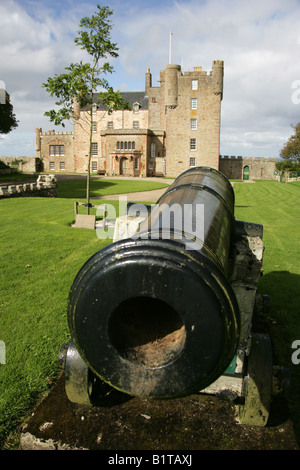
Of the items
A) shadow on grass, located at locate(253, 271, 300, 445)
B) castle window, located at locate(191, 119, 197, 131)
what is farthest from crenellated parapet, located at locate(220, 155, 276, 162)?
shadow on grass, located at locate(253, 271, 300, 445)

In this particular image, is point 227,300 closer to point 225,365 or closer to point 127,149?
point 225,365

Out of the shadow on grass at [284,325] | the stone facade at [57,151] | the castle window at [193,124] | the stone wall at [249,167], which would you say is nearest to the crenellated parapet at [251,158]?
the stone wall at [249,167]

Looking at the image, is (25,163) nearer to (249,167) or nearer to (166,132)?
(166,132)

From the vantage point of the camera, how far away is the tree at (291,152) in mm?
51275

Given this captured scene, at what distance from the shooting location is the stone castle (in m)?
44.0

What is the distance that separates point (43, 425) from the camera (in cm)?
312

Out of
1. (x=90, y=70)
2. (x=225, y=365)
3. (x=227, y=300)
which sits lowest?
(x=225, y=365)

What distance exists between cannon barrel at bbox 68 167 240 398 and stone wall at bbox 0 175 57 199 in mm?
16812

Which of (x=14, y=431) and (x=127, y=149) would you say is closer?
(x=14, y=431)

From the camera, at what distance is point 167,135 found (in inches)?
1796

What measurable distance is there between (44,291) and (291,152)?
52744 mm

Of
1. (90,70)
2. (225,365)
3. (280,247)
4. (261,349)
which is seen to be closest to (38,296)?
(261,349)

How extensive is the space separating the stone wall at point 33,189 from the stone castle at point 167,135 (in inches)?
824

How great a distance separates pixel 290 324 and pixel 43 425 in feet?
12.3
